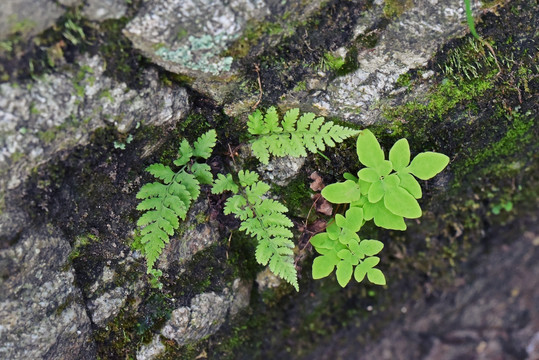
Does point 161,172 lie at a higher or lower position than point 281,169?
higher

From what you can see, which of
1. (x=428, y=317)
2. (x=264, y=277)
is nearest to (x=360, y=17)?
(x=264, y=277)

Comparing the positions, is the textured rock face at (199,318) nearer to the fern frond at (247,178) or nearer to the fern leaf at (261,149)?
the fern frond at (247,178)

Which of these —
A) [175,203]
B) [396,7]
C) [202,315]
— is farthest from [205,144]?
[396,7]

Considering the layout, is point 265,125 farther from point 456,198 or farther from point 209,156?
point 456,198

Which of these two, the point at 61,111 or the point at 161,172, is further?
the point at 161,172

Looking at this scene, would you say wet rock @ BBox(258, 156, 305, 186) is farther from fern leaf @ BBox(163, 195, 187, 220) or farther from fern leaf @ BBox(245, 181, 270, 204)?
fern leaf @ BBox(163, 195, 187, 220)

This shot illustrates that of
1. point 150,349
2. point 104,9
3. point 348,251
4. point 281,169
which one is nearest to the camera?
point 104,9

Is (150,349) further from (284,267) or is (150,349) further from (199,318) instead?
(284,267)
